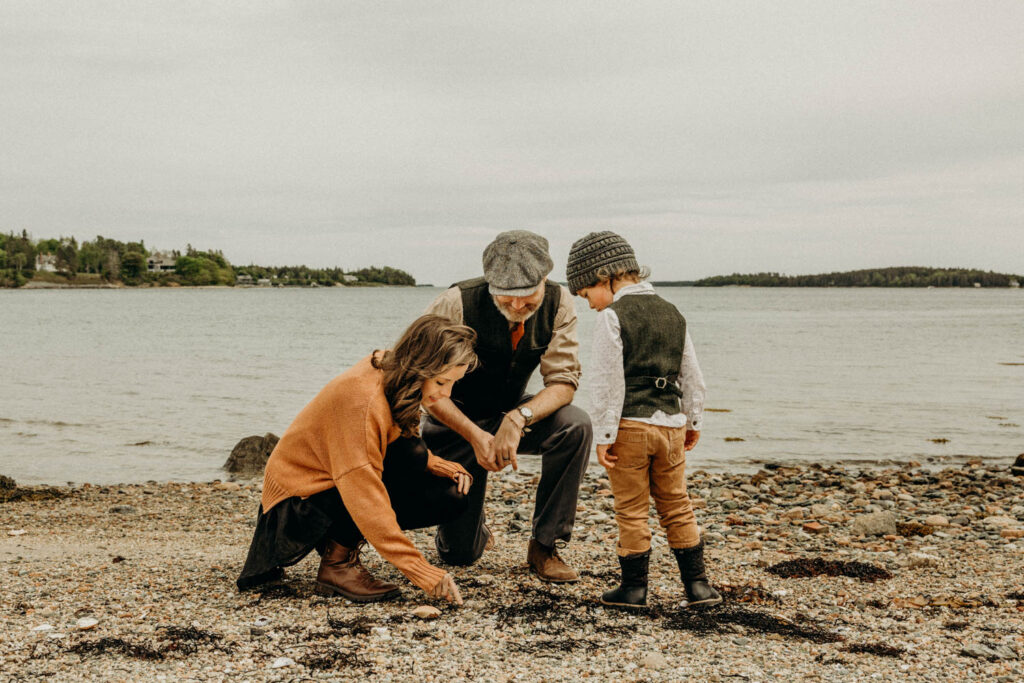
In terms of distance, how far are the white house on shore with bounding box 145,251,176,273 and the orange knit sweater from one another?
175 m

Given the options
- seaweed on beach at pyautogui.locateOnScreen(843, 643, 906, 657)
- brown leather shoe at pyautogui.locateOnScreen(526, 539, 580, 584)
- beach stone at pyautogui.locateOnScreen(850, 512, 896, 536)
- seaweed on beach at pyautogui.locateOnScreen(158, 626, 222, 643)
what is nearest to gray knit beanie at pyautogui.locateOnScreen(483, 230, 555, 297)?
brown leather shoe at pyautogui.locateOnScreen(526, 539, 580, 584)

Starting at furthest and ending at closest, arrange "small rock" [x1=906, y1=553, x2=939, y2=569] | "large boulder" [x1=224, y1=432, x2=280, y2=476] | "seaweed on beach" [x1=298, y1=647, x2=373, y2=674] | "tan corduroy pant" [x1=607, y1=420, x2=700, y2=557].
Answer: "large boulder" [x1=224, y1=432, x2=280, y2=476] < "small rock" [x1=906, y1=553, x2=939, y2=569] < "tan corduroy pant" [x1=607, y1=420, x2=700, y2=557] < "seaweed on beach" [x1=298, y1=647, x2=373, y2=674]

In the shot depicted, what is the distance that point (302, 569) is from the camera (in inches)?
190

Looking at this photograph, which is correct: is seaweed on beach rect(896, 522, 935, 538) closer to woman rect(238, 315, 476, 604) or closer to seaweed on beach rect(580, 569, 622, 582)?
seaweed on beach rect(580, 569, 622, 582)

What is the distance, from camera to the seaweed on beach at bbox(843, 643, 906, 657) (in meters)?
3.58

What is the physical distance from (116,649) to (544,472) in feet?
7.92

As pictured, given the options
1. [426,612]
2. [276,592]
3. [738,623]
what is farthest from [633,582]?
[276,592]

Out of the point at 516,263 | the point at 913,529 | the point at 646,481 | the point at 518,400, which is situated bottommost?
the point at 913,529

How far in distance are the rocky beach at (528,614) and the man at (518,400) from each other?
278 millimetres

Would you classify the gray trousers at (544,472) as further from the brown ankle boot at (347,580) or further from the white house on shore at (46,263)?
the white house on shore at (46,263)

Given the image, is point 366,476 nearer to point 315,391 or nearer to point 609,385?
point 609,385

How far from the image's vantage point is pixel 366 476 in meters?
3.86

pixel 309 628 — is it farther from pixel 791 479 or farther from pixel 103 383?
pixel 103 383

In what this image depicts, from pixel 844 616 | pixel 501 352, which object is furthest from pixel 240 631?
pixel 844 616
